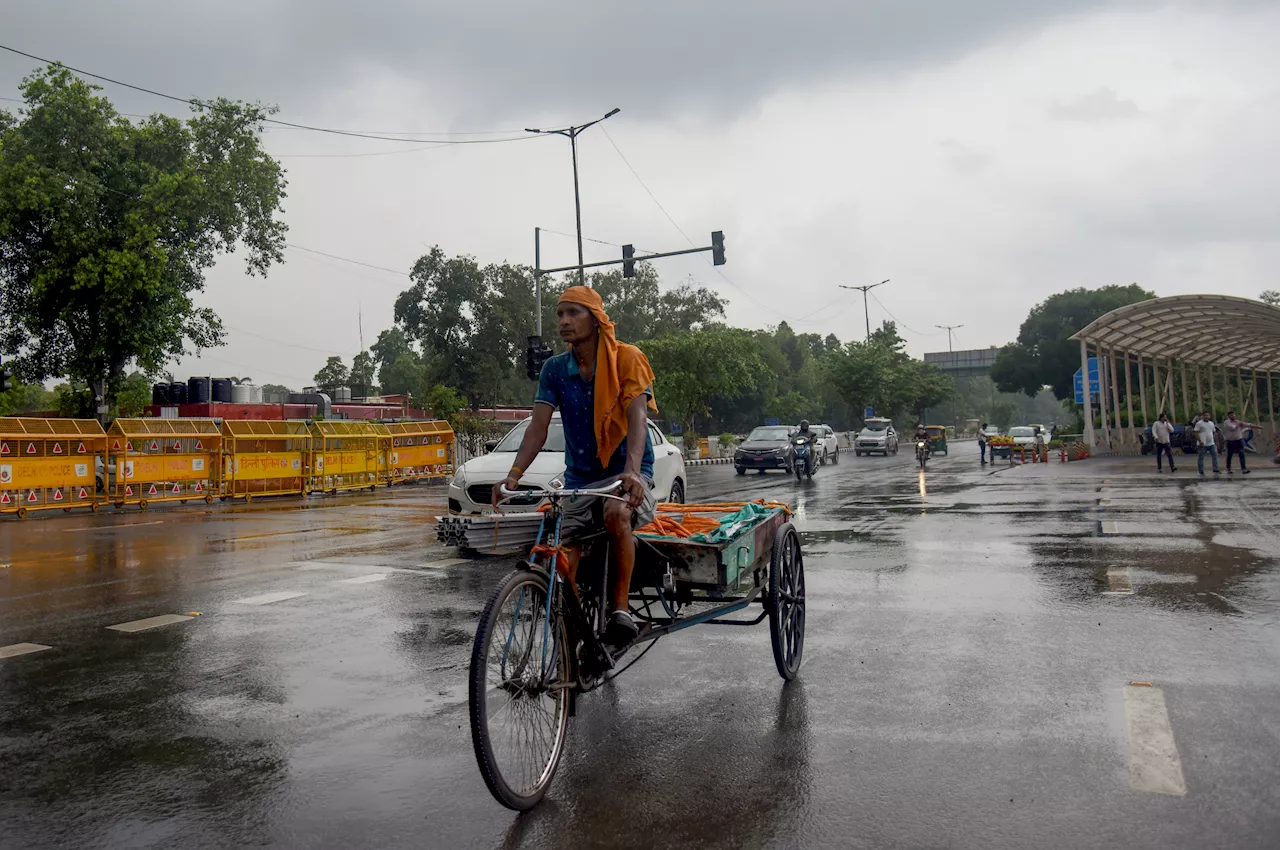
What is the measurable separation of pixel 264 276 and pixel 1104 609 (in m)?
31.8

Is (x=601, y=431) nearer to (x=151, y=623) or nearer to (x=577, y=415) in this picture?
(x=577, y=415)

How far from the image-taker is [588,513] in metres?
4.20

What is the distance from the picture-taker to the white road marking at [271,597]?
26.8ft

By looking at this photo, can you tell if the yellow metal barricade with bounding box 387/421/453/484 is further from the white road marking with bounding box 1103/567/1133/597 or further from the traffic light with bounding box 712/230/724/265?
the white road marking with bounding box 1103/567/1133/597

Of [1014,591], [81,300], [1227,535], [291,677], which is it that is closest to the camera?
[291,677]

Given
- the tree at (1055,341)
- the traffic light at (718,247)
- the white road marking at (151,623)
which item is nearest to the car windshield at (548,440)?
the white road marking at (151,623)

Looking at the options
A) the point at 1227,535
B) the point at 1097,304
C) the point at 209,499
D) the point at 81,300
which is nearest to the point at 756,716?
the point at 1227,535

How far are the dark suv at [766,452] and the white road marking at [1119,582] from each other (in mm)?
19180

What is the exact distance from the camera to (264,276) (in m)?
33.7

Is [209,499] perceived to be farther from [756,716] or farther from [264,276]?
[756,716]

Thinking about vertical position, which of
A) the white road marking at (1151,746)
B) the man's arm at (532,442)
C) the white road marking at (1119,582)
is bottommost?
the white road marking at (1119,582)

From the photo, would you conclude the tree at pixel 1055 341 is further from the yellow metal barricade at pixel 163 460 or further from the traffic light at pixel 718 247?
the yellow metal barricade at pixel 163 460

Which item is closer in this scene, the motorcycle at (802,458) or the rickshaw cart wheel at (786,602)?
the rickshaw cart wheel at (786,602)

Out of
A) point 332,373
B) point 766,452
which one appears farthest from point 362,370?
point 766,452
